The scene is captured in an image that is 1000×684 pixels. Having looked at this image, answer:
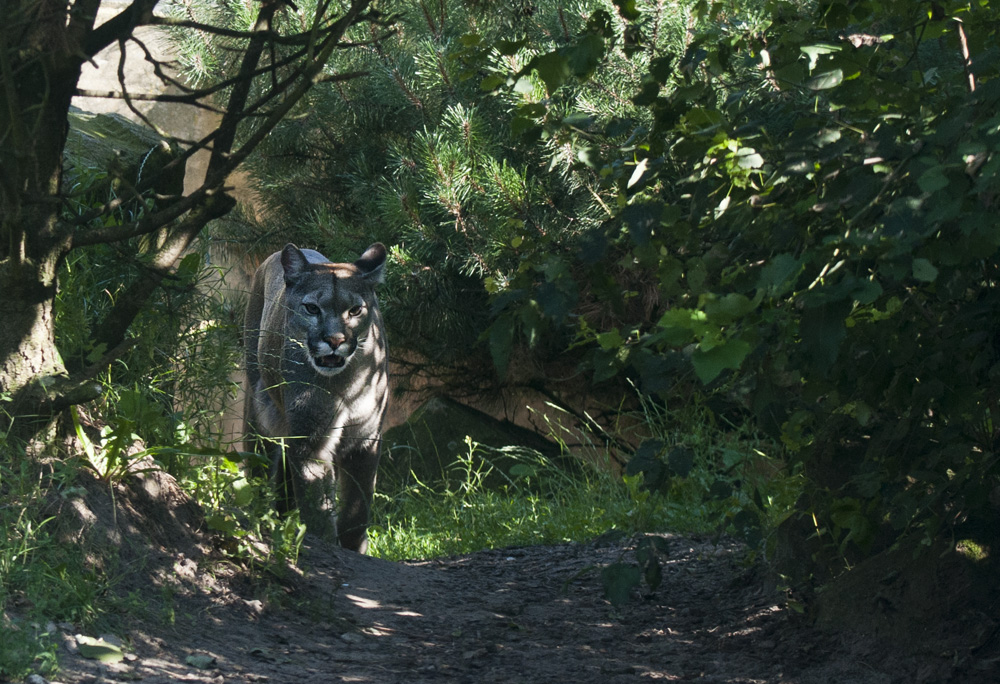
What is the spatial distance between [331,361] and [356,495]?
818 mm

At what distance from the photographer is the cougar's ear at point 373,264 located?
5.68 m

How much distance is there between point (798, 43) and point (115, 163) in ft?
6.58

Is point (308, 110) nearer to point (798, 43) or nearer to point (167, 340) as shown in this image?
point (167, 340)

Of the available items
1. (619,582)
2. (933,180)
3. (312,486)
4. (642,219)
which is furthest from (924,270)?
(312,486)

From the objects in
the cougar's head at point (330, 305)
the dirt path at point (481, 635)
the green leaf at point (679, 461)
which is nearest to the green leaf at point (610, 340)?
the green leaf at point (679, 461)

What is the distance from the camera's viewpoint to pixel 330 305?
17.6 feet

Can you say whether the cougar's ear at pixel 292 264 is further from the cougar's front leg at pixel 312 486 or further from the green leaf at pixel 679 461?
the green leaf at pixel 679 461

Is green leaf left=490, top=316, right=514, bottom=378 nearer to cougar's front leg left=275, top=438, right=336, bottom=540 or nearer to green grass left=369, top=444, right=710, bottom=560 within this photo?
green grass left=369, top=444, right=710, bottom=560

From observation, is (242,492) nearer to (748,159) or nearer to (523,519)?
(748,159)

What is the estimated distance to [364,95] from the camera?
26.7ft

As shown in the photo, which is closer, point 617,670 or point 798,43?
point 798,43

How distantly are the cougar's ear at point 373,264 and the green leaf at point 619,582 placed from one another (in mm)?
3490

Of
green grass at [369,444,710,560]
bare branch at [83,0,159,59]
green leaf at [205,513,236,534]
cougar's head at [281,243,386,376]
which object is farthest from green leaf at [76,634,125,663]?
cougar's head at [281,243,386,376]

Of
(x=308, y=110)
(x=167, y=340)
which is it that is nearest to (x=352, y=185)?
(x=308, y=110)
